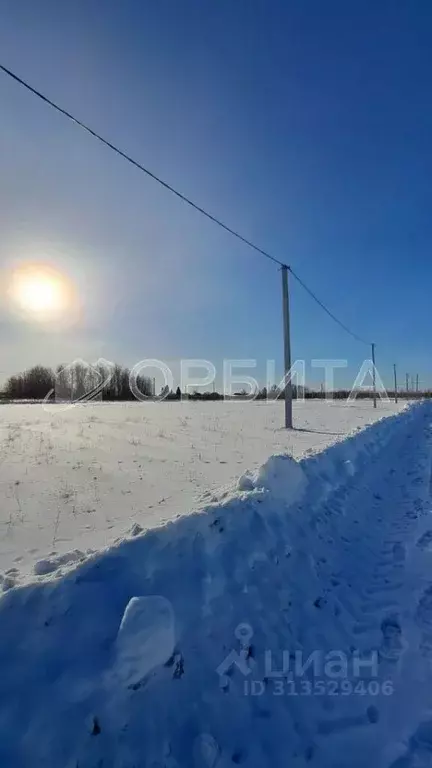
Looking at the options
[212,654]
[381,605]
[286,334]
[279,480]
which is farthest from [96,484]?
[286,334]

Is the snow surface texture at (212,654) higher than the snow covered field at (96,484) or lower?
lower

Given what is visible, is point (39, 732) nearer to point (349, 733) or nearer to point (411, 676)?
point (349, 733)

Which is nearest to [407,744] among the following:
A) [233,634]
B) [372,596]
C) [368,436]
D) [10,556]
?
[233,634]

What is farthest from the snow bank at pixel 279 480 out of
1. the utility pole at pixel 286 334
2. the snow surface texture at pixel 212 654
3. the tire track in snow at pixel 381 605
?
the utility pole at pixel 286 334

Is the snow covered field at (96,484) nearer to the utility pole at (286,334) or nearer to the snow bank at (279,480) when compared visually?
the snow bank at (279,480)

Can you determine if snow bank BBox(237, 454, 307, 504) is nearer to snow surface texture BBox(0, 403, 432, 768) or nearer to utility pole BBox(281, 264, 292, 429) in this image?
snow surface texture BBox(0, 403, 432, 768)

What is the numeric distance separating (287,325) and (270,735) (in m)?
14.6

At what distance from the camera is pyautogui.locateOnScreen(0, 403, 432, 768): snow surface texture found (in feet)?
6.93

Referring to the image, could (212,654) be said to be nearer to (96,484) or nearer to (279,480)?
(279,480)

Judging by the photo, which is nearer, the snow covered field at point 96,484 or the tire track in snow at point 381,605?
the tire track in snow at point 381,605

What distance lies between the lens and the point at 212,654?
2707 mm

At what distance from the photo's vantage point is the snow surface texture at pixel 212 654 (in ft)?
6.93

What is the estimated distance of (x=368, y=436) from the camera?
11.4 metres

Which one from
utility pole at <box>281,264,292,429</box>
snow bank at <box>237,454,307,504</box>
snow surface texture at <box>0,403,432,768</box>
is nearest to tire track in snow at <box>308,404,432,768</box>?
snow surface texture at <box>0,403,432,768</box>
